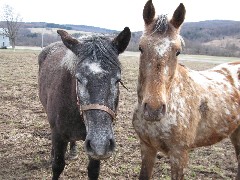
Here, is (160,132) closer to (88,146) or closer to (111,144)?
(111,144)

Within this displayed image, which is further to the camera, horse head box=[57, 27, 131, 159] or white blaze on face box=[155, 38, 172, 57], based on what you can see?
white blaze on face box=[155, 38, 172, 57]

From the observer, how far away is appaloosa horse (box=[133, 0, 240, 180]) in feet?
10.0

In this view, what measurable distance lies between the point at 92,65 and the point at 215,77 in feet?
7.15

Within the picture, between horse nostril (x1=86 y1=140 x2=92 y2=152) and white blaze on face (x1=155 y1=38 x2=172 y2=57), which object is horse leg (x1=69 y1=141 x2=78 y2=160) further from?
white blaze on face (x1=155 y1=38 x2=172 y2=57)

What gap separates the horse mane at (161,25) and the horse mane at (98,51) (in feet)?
1.62

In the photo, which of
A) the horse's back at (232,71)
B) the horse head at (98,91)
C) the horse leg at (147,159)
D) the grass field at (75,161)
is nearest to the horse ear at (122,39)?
the horse head at (98,91)

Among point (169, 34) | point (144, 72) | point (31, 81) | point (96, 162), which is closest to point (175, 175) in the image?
point (96, 162)

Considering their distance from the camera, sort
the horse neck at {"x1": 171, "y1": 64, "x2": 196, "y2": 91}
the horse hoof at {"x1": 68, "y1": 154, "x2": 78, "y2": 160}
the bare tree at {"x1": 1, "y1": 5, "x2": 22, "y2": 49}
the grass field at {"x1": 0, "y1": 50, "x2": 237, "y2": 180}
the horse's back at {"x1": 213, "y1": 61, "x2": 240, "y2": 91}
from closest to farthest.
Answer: the horse neck at {"x1": 171, "y1": 64, "x2": 196, "y2": 91}
the horse's back at {"x1": 213, "y1": 61, "x2": 240, "y2": 91}
the grass field at {"x1": 0, "y1": 50, "x2": 237, "y2": 180}
the horse hoof at {"x1": 68, "y1": 154, "x2": 78, "y2": 160}
the bare tree at {"x1": 1, "y1": 5, "x2": 22, "y2": 49}

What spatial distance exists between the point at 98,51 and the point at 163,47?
0.66 m

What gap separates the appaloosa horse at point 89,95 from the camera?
2.92 m

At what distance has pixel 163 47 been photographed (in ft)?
10.2

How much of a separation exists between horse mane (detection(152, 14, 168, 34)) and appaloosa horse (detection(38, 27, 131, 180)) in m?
0.32

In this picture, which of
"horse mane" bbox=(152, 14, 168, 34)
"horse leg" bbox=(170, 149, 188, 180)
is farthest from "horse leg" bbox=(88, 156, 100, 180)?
"horse mane" bbox=(152, 14, 168, 34)

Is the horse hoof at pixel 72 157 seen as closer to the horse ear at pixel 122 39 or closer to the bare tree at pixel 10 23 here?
the horse ear at pixel 122 39
